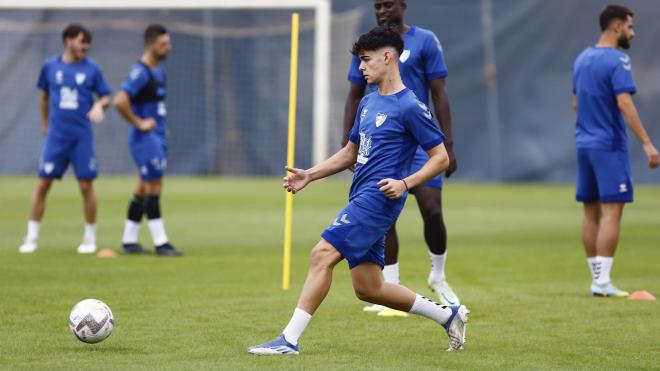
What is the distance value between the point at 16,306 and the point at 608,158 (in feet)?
16.1

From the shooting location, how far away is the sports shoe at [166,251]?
42.9 feet

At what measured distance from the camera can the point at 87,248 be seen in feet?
43.3

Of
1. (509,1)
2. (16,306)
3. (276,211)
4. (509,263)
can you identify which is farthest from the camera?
(509,1)

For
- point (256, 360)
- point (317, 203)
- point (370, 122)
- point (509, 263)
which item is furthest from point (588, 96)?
point (317, 203)

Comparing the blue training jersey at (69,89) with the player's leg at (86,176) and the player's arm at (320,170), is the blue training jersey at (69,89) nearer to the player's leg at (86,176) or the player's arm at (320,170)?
the player's leg at (86,176)

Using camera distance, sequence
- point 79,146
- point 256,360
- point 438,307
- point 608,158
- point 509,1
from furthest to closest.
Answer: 1. point 509,1
2. point 79,146
3. point 608,158
4. point 438,307
5. point 256,360

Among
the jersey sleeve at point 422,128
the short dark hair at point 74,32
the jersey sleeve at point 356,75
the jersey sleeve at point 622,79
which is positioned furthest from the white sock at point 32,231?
the jersey sleeve at point 422,128

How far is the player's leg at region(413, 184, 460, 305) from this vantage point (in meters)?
9.02

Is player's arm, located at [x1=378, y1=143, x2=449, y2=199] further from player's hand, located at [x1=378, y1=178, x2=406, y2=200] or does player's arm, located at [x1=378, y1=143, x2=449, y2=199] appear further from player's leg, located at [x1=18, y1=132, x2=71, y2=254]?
player's leg, located at [x1=18, y1=132, x2=71, y2=254]

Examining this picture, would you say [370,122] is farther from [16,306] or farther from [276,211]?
[276,211]

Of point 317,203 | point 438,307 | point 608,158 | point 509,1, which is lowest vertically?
point 317,203

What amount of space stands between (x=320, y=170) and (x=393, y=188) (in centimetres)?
63

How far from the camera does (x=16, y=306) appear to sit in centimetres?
888

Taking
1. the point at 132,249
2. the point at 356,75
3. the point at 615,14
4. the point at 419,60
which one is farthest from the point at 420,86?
the point at 132,249
